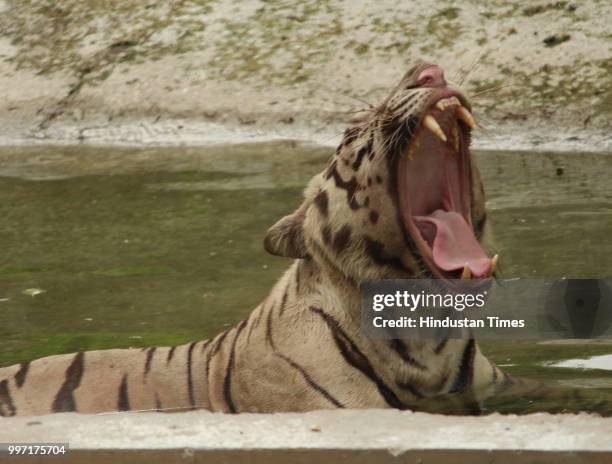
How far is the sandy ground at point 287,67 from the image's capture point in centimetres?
952

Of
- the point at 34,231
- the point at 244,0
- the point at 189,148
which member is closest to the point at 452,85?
the point at 34,231

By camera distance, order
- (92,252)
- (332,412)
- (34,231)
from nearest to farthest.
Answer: (332,412) → (92,252) → (34,231)

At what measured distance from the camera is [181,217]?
8.01 m

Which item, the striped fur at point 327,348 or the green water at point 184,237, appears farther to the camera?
the green water at point 184,237

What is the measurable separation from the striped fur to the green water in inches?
13.8

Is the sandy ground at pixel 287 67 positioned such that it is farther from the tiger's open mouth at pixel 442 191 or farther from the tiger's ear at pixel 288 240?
the tiger's ear at pixel 288 240

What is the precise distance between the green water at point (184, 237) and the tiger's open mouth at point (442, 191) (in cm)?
50

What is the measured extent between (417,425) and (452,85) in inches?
52.2

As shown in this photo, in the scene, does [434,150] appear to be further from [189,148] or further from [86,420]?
[189,148]

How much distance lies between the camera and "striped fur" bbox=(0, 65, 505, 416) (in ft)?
15.2

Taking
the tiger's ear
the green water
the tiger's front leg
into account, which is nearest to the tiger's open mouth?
the tiger's ear

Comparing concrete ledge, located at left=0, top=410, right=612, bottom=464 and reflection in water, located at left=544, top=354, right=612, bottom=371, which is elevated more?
concrete ledge, located at left=0, top=410, right=612, bottom=464

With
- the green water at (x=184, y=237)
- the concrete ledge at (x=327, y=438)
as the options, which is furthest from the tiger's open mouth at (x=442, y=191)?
the concrete ledge at (x=327, y=438)

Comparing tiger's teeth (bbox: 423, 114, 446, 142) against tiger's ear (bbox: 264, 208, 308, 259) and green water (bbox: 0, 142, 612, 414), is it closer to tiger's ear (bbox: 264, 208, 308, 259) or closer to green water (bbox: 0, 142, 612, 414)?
tiger's ear (bbox: 264, 208, 308, 259)
